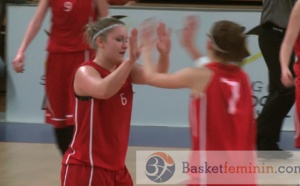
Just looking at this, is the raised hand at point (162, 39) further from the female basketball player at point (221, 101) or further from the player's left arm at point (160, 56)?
the female basketball player at point (221, 101)

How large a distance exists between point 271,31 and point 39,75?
2826 mm

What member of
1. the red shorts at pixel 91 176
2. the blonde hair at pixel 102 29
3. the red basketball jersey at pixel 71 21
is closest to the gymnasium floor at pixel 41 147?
the red basketball jersey at pixel 71 21

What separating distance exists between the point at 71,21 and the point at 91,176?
1.71m

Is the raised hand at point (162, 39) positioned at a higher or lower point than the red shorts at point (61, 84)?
higher

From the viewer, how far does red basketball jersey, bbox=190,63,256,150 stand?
10.4ft

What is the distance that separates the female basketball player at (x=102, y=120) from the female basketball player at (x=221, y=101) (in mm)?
363

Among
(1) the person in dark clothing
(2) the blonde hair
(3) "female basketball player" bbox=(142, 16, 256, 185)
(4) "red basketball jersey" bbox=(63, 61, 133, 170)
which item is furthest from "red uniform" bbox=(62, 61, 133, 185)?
(1) the person in dark clothing

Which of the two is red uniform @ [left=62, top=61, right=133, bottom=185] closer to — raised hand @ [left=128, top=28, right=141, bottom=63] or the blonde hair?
the blonde hair

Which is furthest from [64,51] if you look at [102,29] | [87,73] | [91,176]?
[91,176]

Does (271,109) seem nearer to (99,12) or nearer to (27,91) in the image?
(99,12)

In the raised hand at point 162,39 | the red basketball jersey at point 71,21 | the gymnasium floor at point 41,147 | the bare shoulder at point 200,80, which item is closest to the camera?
the bare shoulder at point 200,80

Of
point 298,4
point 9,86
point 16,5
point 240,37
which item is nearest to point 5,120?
point 9,86

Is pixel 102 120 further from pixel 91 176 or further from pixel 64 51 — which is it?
pixel 64 51

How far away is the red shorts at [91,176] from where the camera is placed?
362 centimetres
